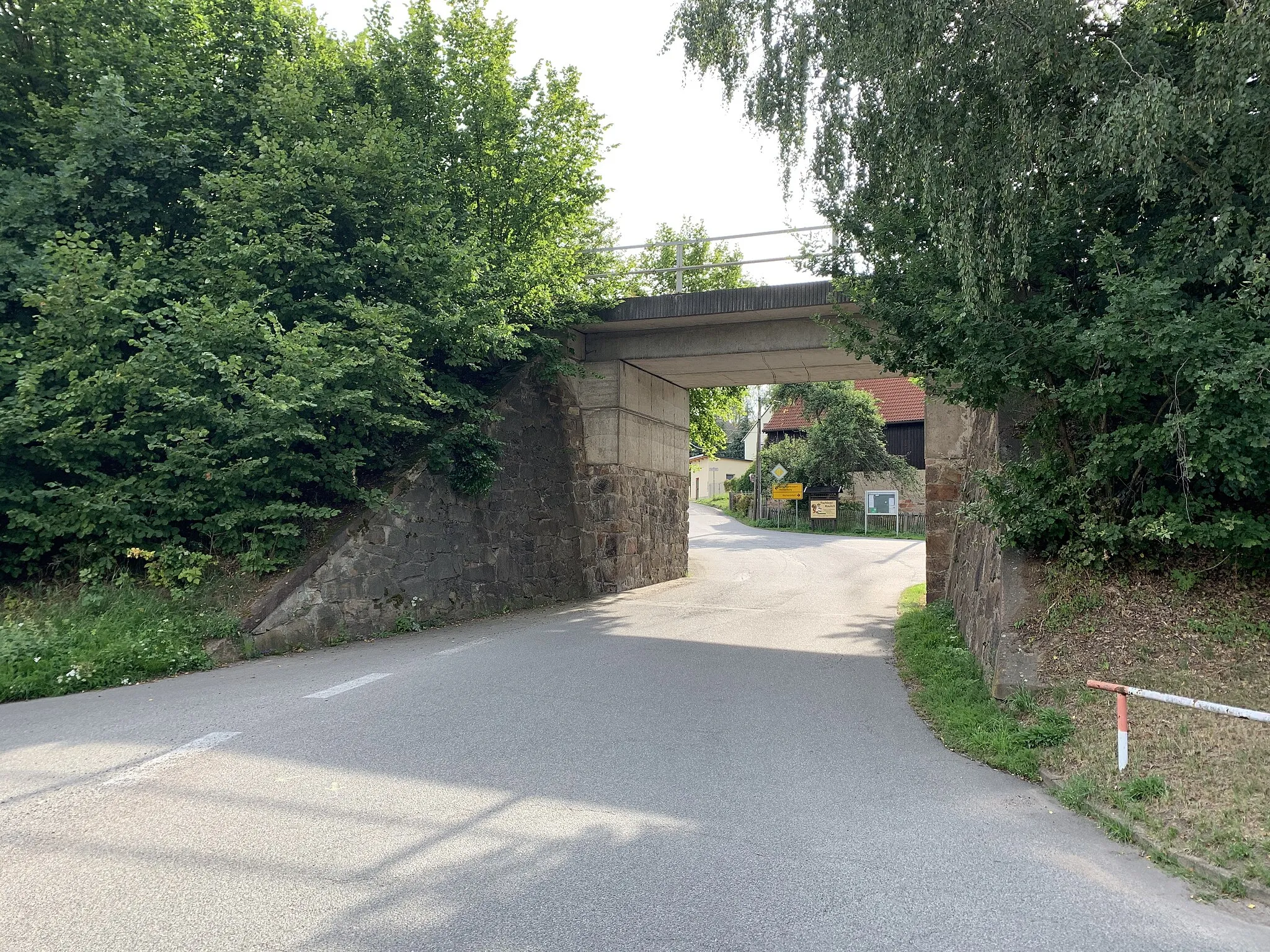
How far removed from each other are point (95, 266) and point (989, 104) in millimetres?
9534

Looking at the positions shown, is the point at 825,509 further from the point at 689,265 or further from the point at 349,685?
the point at 349,685

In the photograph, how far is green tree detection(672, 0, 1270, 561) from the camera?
6.59 metres

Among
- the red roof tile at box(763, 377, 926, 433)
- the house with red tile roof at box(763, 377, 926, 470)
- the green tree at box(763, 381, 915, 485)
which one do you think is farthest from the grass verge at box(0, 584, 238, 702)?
the red roof tile at box(763, 377, 926, 433)

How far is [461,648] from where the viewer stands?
10.5 meters

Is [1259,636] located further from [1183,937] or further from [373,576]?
[373,576]

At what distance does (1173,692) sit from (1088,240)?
4.19 metres

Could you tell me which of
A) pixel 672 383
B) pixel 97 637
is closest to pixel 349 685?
pixel 97 637

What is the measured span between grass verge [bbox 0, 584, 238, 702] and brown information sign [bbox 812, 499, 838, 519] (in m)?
33.9

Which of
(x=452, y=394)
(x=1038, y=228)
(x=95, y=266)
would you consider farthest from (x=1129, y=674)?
(x=95, y=266)

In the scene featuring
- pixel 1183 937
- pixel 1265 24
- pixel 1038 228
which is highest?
pixel 1265 24

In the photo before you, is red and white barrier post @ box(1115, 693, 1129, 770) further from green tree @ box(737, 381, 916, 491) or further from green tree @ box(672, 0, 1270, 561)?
green tree @ box(737, 381, 916, 491)

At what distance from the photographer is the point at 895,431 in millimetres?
46031

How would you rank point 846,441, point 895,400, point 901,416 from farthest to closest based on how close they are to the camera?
point 895,400
point 901,416
point 846,441

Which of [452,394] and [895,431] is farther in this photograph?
[895,431]
